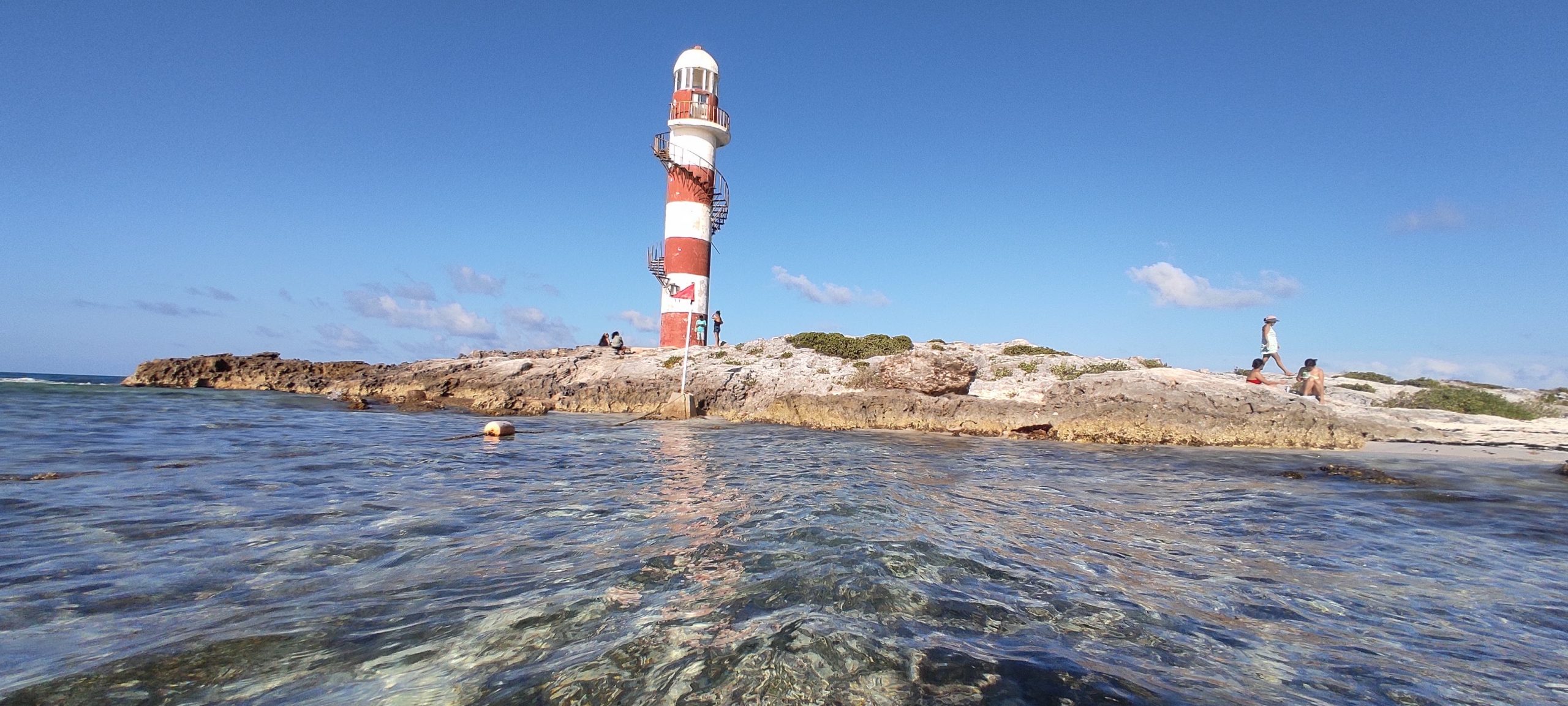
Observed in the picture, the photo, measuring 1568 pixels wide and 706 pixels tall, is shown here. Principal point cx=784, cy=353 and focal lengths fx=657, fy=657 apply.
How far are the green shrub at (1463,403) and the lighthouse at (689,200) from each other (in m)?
25.6

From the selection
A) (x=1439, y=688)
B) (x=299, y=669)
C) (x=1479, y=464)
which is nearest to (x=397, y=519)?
(x=299, y=669)

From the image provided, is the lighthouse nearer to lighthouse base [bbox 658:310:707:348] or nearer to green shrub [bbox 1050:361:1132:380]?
lighthouse base [bbox 658:310:707:348]

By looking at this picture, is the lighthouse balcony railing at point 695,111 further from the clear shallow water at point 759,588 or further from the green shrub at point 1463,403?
the green shrub at point 1463,403

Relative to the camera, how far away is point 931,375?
19.0 metres

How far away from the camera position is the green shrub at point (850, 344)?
80.2ft

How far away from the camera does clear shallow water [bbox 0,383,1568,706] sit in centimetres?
291

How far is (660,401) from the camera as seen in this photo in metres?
22.6

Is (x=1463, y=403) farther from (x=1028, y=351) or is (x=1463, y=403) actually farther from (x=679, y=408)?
(x=679, y=408)

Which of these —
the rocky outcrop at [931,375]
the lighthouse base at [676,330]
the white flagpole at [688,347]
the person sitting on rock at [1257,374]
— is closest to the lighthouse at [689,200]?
the lighthouse base at [676,330]

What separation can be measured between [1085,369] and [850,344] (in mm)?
8325

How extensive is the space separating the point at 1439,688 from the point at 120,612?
6.69 meters

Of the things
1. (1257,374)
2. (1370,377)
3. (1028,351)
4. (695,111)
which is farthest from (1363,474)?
(695,111)

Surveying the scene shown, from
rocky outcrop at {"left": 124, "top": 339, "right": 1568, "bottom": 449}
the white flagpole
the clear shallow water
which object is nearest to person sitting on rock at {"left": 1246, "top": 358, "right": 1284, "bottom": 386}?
rocky outcrop at {"left": 124, "top": 339, "right": 1568, "bottom": 449}

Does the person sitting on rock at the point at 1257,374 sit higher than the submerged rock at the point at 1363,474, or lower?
higher
